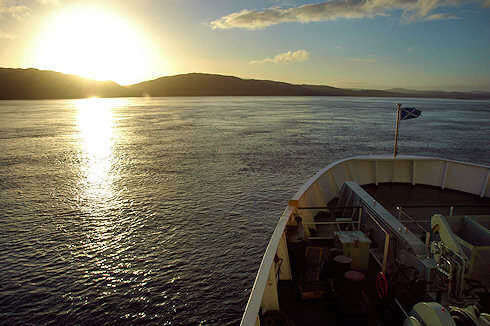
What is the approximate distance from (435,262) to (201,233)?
529 inches

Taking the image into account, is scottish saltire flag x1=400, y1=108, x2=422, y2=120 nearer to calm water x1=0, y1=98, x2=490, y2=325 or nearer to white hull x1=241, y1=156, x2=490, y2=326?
white hull x1=241, y1=156, x2=490, y2=326

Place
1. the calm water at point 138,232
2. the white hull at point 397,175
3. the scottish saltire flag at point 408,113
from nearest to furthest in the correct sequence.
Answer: the calm water at point 138,232
the white hull at point 397,175
the scottish saltire flag at point 408,113

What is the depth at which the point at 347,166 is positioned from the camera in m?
20.1

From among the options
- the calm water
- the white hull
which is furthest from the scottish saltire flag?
the calm water

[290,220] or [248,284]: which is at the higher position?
[290,220]

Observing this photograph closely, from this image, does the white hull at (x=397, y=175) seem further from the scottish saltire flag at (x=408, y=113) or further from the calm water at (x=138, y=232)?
the calm water at (x=138, y=232)

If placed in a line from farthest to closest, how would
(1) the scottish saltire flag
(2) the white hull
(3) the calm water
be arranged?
(1) the scottish saltire flag → (2) the white hull → (3) the calm water

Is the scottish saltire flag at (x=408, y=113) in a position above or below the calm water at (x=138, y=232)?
above

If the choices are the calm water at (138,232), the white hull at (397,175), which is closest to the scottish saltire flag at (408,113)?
the white hull at (397,175)

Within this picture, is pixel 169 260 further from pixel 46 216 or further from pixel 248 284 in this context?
pixel 46 216

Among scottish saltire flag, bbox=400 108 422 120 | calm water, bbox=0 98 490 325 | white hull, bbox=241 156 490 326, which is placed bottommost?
calm water, bbox=0 98 490 325

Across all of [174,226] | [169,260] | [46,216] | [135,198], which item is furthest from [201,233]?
[46,216]

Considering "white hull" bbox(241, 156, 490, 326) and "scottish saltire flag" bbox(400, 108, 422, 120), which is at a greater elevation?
"scottish saltire flag" bbox(400, 108, 422, 120)

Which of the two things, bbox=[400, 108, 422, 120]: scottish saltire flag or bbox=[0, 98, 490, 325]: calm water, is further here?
bbox=[400, 108, 422, 120]: scottish saltire flag
